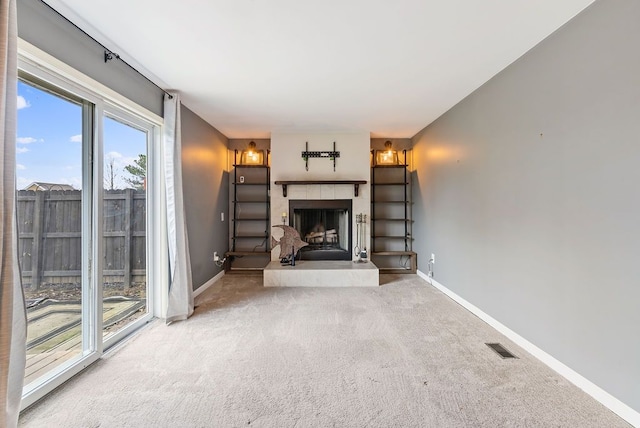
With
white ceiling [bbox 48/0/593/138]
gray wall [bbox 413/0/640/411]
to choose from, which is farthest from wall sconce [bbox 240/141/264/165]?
gray wall [bbox 413/0/640/411]

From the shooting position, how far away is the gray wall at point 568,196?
1.49 metres

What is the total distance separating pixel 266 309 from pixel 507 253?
8.32 ft

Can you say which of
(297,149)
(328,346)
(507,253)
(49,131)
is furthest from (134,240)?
(507,253)

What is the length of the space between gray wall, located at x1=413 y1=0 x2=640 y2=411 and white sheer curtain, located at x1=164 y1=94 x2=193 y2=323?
10.4 feet

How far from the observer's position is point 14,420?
1336mm

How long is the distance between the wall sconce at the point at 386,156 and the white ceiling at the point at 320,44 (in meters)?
1.62

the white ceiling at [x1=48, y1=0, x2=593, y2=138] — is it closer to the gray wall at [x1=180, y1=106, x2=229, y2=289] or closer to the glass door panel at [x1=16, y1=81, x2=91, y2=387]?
the gray wall at [x1=180, y1=106, x2=229, y2=289]

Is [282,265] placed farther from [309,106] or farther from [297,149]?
[309,106]

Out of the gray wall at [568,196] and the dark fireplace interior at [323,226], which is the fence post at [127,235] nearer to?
the dark fireplace interior at [323,226]

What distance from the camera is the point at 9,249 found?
4.24ft

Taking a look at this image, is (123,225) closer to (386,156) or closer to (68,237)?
(68,237)

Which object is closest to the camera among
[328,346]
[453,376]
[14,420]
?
[14,420]

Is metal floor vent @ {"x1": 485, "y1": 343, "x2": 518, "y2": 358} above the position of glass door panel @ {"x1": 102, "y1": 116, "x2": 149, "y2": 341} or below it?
below

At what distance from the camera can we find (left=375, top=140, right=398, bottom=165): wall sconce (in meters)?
4.94
